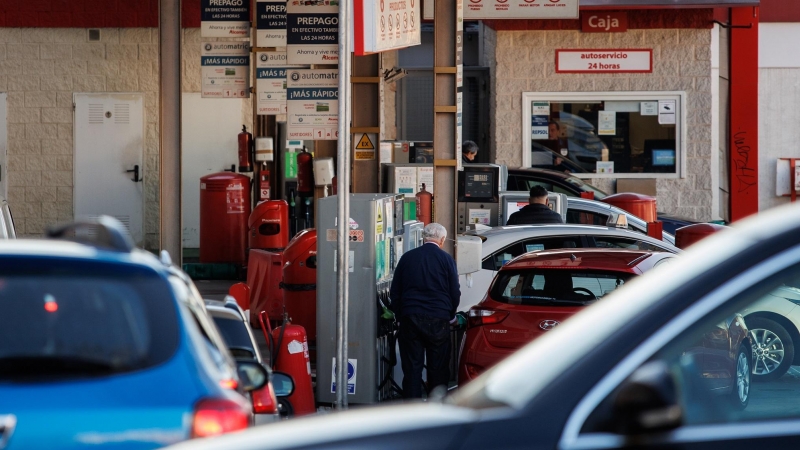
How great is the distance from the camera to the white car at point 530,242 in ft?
41.4

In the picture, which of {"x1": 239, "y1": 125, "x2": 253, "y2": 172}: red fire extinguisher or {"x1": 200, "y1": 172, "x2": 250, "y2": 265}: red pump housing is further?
{"x1": 239, "y1": 125, "x2": 253, "y2": 172}: red fire extinguisher

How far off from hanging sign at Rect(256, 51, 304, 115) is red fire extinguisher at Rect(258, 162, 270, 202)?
242 centimetres

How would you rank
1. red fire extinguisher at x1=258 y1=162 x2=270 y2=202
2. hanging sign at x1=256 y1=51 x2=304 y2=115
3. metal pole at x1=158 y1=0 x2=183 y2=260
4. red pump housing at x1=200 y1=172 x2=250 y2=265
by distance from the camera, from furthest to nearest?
red fire extinguisher at x1=258 y1=162 x2=270 y2=202, red pump housing at x1=200 y1=172 x2=250 y2=265, hanging sign at x1=256 y1=51 x2=304 y2=115, metal pole at x1=158 y1=0 x2=183 y2=260

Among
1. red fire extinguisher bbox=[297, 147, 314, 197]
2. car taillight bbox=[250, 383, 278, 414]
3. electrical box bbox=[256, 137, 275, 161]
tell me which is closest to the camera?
car taillight bbox=[250, 383, 278, 414]

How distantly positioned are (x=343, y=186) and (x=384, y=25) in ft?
7.82

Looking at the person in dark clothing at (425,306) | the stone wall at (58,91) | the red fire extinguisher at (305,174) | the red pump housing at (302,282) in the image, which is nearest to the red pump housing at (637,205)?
the red pump housing at (302,282)

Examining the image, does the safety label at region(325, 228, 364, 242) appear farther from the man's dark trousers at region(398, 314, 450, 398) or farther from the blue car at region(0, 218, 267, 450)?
the blue car at region(0, 218, 267, 450)

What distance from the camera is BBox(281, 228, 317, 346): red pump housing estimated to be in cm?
1295

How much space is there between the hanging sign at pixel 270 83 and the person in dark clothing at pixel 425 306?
8177mm

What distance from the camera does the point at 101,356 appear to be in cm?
407

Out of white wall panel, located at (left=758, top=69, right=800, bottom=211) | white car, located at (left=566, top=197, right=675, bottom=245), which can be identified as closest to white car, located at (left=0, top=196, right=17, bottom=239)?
white car, located at (left=566, top=197, right=675, bottom=245)

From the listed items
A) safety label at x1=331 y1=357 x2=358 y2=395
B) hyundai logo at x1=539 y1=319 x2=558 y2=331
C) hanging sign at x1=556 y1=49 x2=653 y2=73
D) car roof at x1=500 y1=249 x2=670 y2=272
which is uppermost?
hanging sign at x1=556 y1=49 x2=653 y2=73

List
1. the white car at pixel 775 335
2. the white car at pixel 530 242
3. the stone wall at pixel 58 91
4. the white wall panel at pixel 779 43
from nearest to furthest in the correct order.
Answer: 1. the white car at pixel 775 335
2. the white car at pixel 530 242
3. the stone wall at pixel 58 91
4. the white wall panel at pixel 779 43

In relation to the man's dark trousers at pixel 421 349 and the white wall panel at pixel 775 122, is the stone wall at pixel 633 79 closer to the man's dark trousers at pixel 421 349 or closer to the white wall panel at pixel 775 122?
the white wall panel at pixel 775 122
